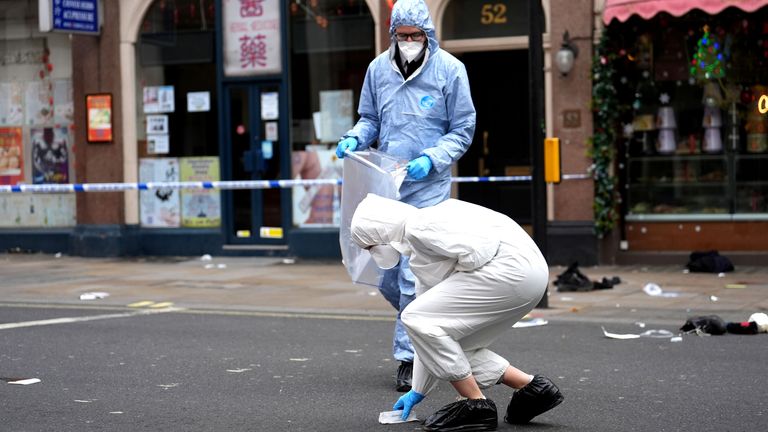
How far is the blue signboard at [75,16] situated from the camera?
50.1ft

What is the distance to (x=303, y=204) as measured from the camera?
51.1 ft

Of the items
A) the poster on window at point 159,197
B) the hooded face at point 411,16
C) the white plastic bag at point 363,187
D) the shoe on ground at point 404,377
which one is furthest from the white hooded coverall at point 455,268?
the poster on window at point 159,197

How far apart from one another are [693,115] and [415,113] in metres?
8.53

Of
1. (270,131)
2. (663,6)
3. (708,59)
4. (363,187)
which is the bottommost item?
(363,187)

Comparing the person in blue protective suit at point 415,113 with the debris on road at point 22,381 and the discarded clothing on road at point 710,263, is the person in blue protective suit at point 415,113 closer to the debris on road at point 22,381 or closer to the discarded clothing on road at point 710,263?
the debris on road at point 22,381

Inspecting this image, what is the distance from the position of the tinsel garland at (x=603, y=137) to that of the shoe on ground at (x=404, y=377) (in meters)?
7.68

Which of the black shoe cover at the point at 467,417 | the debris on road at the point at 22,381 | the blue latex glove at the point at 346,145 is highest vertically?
the blue latex glove at the point at 346,145

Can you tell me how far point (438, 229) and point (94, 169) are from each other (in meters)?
12.0

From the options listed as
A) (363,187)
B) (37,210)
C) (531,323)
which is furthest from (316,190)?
(363,187)

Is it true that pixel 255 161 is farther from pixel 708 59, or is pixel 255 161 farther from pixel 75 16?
pixel 708 59

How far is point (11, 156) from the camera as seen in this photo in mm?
17219

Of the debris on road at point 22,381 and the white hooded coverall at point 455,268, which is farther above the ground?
the white hooded coverall at point 455,268

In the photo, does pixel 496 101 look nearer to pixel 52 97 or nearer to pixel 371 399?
pixel 52 97

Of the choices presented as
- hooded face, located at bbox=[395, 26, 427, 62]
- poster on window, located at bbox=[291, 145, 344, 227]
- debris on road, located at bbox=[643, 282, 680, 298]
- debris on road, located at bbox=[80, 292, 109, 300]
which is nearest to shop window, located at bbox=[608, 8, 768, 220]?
debris on road, located at bbox=[643, 282, 680, 298]
